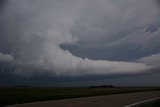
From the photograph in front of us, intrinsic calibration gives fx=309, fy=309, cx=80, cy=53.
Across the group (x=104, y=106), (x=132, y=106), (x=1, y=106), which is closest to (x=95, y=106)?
(x=104, y=106)

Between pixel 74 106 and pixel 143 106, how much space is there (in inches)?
217

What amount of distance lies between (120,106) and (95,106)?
2.04 meters

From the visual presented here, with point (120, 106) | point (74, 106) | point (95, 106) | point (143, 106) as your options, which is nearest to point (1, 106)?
point (74, 106)

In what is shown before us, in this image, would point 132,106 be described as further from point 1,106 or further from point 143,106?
point 1,106

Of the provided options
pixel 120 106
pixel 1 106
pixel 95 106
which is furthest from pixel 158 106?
pixel 1 106

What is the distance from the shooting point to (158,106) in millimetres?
25156

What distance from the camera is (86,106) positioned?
23.7 meters

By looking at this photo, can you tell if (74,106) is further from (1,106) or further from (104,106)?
(1,106)

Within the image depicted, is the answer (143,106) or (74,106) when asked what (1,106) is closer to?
(74,106)

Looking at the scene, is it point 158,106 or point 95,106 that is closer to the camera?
point 95,106

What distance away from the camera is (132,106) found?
2472 cm

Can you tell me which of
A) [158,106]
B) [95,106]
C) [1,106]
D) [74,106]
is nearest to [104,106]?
[95,106]

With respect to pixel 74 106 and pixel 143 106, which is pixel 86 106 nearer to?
pixel 74 106

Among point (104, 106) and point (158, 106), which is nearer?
point (104, 106)
